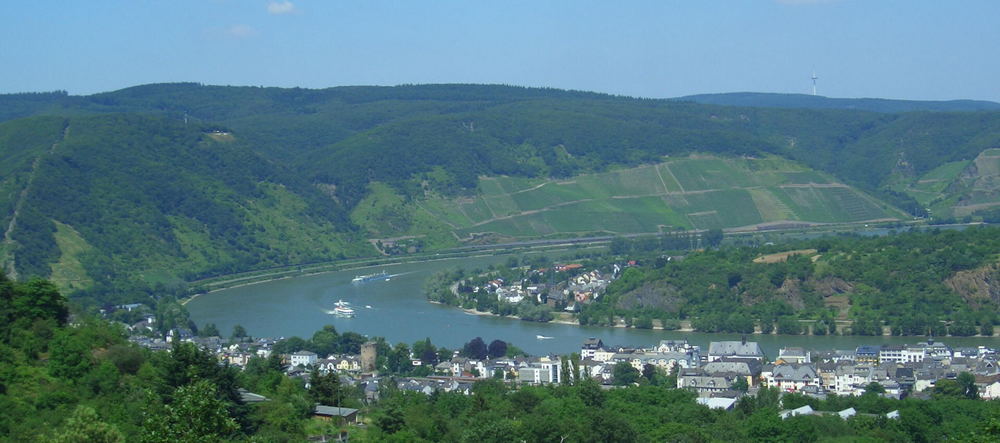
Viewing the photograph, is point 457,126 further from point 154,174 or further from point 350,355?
point 350,355

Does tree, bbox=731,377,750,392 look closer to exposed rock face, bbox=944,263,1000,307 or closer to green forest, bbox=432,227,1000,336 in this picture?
green forest, bbox=432,227,1000,336

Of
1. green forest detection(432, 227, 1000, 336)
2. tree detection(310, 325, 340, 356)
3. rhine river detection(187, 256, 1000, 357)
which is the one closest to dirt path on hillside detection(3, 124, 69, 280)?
rhine river detection(187, 256, 1000, 357)

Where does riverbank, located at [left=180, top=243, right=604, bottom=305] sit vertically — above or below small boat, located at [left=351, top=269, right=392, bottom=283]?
above

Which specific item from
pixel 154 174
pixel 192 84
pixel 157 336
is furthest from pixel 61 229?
pixel 192 84

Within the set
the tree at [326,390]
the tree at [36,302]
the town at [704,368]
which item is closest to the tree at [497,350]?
the town at [704,368]

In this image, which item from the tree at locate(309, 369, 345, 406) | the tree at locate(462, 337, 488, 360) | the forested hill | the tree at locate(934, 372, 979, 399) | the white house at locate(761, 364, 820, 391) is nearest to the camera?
the tree at locate(309, 369, 345, 406)

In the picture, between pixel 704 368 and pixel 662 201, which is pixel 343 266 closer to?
pixel 662 201

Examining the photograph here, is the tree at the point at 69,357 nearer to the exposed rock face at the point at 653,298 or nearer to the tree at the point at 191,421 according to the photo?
the tree at the point at 191,421
